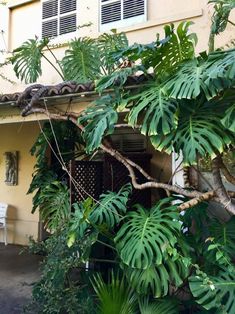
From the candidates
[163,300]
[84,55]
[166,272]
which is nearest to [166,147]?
[166,272]

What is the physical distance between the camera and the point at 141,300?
14.2 ft

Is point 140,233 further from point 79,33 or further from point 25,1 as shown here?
point 25,1

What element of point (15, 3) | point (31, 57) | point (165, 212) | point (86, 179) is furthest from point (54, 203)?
point (15, 3)

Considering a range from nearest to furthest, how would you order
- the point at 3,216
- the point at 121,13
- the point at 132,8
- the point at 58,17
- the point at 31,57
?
1. the point at 31,57
2. the point at 132,8
3. the point at 121,13
4. the point at 58,17
5. the point at 3,216

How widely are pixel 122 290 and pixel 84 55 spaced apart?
4035 millimetres

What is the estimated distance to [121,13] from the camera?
7965 millimetres

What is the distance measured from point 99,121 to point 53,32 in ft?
17.7

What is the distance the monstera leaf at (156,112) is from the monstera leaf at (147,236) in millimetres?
1013

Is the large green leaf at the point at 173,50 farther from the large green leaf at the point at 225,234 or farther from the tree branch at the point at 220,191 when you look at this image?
the large green leaf at the point at 225,234

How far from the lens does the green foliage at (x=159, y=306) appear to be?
13.9 feet

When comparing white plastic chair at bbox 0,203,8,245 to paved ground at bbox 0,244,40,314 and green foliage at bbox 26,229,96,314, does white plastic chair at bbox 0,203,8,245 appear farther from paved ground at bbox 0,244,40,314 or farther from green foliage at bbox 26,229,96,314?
green foliage at bbox 26,229,96,314

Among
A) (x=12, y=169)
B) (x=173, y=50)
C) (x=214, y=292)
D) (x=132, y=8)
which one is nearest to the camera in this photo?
(x=214, y=292)

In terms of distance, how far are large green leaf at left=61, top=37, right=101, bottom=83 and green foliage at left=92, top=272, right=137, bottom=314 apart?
3.49 m

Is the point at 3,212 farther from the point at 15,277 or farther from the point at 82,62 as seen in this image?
the point at 82,62
